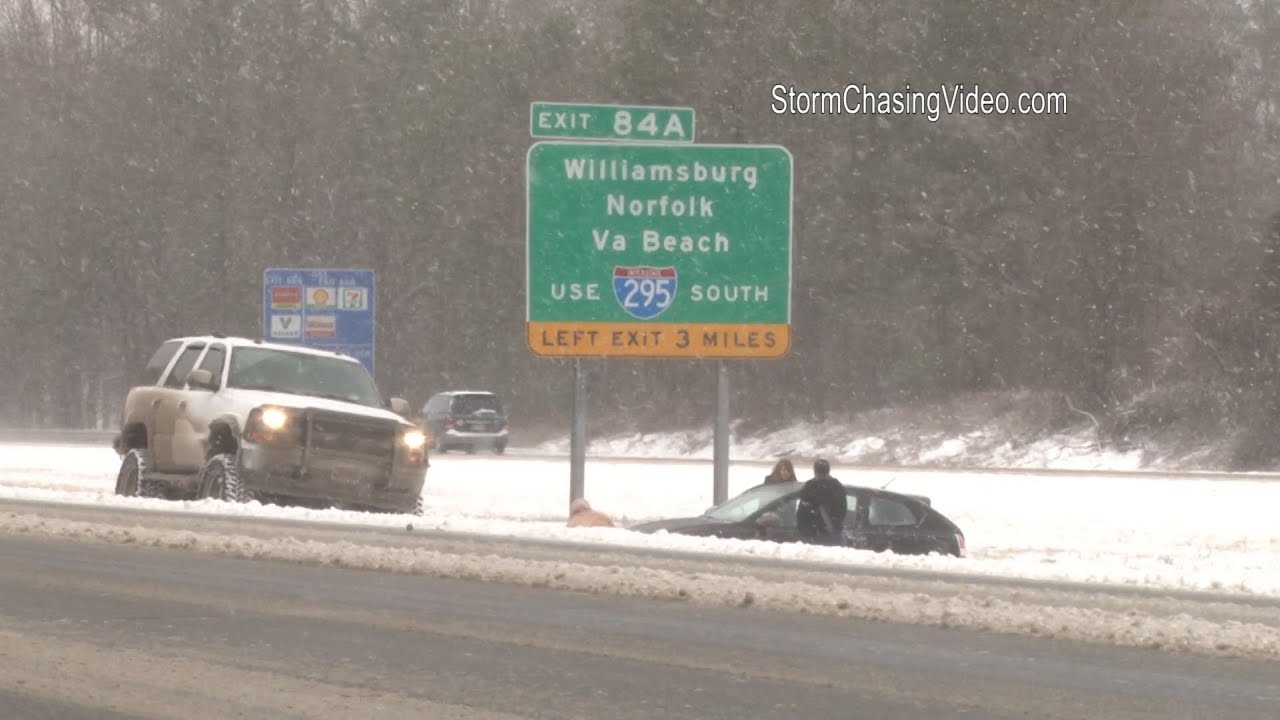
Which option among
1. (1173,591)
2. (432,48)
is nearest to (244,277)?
(432,48)

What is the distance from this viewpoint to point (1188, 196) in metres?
50.2

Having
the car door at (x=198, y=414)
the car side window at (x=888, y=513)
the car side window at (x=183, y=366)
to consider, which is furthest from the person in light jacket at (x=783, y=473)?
the car side window at (x=183, y=366)

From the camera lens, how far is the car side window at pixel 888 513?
66.8 ft

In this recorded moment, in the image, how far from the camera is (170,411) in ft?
80.3

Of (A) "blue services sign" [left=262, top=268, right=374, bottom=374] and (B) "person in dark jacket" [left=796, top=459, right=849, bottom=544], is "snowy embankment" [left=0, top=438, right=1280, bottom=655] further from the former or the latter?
(A) "blue services sign" [left=262, top=268, right=374, bottom=374]

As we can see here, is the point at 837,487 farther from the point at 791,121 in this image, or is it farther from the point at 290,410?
the point at 791,121

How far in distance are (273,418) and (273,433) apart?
6.1 inches

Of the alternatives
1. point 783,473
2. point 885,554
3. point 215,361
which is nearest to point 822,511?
point 885,554

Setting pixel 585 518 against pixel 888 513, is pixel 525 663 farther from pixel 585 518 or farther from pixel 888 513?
pixel 585 518

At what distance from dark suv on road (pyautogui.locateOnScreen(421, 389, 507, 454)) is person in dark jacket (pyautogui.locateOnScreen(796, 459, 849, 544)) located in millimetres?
34792

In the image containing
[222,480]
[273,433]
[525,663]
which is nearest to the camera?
[525,663]

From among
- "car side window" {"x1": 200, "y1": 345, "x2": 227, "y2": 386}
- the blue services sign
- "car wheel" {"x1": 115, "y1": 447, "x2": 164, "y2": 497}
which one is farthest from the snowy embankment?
the blue services sign

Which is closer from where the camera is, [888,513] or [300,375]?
[888,513]

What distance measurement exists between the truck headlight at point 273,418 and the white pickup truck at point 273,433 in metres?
0.01
